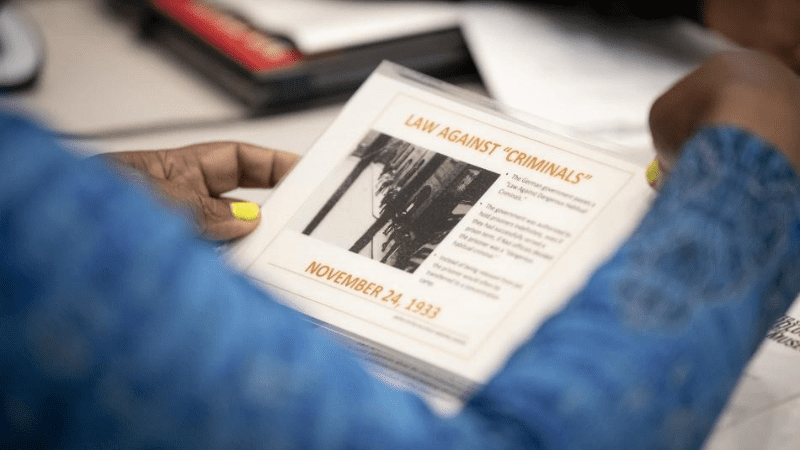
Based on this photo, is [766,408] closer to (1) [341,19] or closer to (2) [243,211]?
(2) [243,211]

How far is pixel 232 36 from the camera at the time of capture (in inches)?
28.6

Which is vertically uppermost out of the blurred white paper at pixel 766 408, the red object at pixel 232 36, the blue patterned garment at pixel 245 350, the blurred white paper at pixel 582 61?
the blue patterned garment at pixel 245 350

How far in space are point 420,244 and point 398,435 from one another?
213 mm

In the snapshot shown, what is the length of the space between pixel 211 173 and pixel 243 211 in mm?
110

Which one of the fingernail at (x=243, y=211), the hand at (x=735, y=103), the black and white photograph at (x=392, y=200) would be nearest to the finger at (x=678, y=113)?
the hand at (x=735, y=103)

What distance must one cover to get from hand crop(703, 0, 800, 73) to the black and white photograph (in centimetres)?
20

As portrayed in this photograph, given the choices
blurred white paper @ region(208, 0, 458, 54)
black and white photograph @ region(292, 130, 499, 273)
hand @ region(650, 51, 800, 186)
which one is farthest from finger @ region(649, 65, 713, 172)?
blurred white paper @ region(208, 0, 458, 54)

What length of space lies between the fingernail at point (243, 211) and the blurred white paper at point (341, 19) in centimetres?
29

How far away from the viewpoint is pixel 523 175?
458mm

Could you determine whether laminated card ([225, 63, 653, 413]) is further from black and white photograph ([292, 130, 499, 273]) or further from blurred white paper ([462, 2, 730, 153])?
blurred white paper ([462, 2, 730, 153])

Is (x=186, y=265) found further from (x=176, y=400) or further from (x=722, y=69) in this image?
(x=722, y=69)

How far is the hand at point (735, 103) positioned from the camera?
0.32 m

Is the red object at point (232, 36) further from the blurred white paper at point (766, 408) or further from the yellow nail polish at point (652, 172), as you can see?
the blurred white paper at point (766, 408)

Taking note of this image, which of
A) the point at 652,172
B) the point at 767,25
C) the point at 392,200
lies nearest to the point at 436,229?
the point at 392,200
